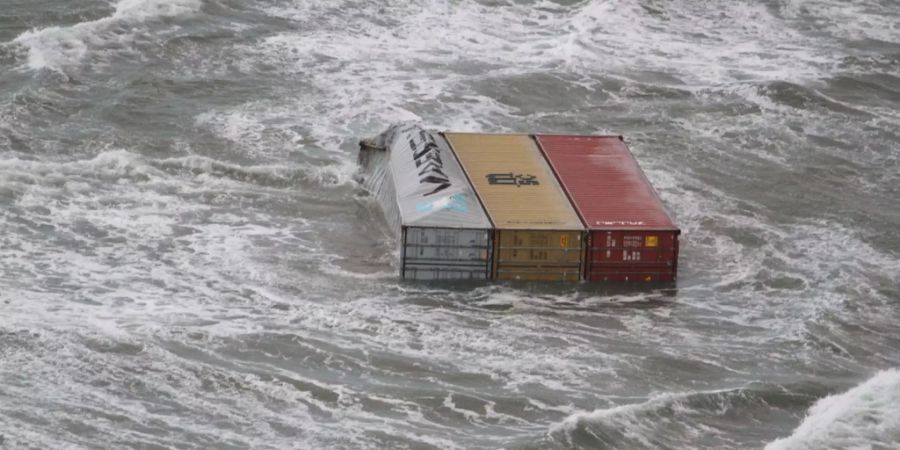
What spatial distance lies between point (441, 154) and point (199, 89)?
18.6 m

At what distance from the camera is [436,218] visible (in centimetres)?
4912

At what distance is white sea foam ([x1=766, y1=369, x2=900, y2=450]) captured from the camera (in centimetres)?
4066

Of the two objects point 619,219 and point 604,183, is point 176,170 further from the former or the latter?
point 619,219

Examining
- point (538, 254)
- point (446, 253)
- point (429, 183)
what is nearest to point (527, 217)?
point (538, 254)

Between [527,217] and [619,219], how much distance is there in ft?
9.77

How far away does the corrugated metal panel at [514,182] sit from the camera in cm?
5006

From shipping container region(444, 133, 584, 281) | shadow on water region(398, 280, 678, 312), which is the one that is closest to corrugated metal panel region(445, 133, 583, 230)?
shipping container region(444, 133, 584, 281)

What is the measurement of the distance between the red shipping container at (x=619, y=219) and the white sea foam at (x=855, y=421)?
8429 mm

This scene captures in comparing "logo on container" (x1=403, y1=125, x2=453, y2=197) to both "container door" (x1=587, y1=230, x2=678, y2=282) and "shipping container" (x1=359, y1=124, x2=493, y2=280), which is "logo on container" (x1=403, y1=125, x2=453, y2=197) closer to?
"shipping container" (x1=359, y1=124, x2=493, y2=280)

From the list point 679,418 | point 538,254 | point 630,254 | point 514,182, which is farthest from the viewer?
point 514,182

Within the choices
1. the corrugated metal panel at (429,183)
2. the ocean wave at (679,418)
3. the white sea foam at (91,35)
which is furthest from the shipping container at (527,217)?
the white sea foam at (91,35)

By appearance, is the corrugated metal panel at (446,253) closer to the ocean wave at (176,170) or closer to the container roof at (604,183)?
the container roof at (604,183)

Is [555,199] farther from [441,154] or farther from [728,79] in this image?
[728,79]

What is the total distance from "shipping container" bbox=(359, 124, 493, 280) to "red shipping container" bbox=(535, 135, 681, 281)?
3.43 m
